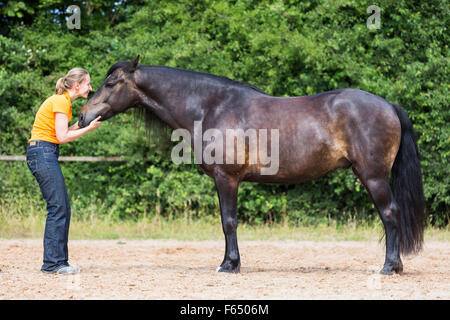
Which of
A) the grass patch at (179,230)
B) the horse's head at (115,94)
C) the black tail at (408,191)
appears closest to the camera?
the black tail at (408,191)

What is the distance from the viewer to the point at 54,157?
5906mm

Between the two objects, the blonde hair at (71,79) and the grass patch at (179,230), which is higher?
the blonde hair at (71,79)

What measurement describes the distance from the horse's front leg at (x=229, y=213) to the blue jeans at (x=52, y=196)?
159 cm

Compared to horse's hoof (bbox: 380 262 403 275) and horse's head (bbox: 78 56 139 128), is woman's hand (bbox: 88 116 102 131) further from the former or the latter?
horse's hoof (bbox: 380 262 403 275)

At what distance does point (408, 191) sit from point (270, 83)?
18.2 ft

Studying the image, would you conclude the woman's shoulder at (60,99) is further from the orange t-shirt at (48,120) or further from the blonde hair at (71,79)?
the blonde hair at (71,79)

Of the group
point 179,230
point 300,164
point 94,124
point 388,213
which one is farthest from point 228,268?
point 179,230

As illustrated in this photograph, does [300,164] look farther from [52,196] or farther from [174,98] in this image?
Answer: [52,196]

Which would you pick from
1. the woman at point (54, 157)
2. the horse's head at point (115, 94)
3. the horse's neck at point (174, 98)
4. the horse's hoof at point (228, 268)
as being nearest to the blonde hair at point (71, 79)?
the woman at point (54, 157)

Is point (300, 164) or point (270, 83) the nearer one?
point (300, 164)

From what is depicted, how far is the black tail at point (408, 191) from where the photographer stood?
6.02 metres

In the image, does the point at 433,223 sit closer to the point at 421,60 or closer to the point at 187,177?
the point at 421,60

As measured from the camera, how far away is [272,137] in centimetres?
606

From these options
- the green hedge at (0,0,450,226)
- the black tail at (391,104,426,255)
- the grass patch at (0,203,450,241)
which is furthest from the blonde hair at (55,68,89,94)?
the green hedge at (0,0,450,226)
